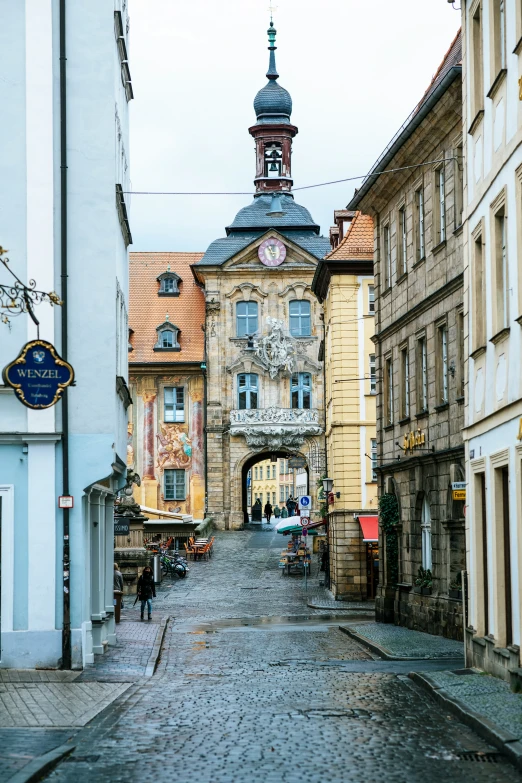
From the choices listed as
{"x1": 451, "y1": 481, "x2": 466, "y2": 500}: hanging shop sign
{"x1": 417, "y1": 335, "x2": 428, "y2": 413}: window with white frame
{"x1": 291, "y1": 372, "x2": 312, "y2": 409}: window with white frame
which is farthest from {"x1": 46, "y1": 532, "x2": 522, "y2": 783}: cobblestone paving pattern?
{"x1": 291, "y1": 372, "x2": 312, "y2": 409}: window with white frame

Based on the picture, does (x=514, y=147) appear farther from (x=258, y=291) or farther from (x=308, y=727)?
(x=258, y=291)

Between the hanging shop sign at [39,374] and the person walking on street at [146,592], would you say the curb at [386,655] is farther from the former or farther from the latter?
the hanging shop sign at [39,374]

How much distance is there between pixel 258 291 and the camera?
7375 cm

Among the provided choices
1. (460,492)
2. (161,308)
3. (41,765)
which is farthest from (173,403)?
(41,765)

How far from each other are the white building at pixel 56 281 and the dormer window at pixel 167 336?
5293cm

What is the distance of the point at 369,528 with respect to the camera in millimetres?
44438

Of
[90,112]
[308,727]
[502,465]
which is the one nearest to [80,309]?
[90,112]

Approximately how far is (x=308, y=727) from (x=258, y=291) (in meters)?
60.4

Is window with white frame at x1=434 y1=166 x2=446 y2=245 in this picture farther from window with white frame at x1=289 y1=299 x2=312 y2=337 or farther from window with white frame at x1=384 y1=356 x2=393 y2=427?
window with white frame at x1=289 y1=299 x2=312 y2=337

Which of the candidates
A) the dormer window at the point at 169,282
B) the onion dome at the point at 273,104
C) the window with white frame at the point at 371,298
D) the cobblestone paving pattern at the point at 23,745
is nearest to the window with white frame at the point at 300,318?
the dormer window at the point at 169,282

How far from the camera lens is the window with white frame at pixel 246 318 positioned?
242ft

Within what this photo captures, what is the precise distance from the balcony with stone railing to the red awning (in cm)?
2752

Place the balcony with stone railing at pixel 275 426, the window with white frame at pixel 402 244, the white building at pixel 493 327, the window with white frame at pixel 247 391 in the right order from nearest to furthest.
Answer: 1. the white building at pixel 493 327
2. the window with white frame at pixel 402 244
3. the balcony with stone railing at pixel 275 426
4. the window with white frame at pixel 247 391

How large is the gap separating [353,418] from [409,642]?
19.2 meters
